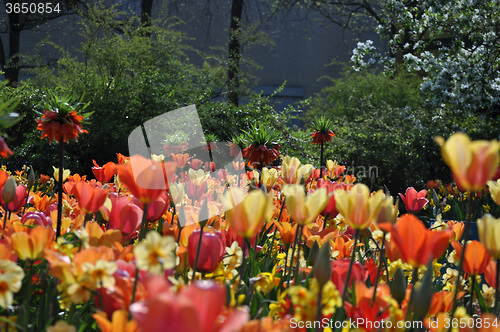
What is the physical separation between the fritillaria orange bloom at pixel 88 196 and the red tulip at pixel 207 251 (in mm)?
259

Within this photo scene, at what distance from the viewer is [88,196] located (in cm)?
123

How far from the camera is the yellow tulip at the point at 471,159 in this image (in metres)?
0.74

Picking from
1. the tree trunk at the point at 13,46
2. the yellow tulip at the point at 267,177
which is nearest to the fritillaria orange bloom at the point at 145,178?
the yellow tulip at the point at 267,177

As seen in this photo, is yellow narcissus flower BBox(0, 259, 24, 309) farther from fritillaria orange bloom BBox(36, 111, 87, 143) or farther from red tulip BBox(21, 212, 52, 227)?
fritillaria orange bloom BBox(36, 111, 87, 143)

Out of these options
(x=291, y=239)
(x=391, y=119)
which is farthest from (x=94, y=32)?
(x=291, y=239)

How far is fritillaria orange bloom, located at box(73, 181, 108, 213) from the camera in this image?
47.7 inches

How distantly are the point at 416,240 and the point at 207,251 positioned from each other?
1.48 ft

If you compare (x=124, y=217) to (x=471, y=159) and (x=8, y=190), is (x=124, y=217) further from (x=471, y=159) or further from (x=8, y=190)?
(x=471, y=159)

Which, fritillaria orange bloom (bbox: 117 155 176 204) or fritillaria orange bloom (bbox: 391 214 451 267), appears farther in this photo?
fritillaria orange bloom (bbox: 117 155 176 204)

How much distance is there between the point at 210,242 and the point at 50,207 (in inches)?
33.5

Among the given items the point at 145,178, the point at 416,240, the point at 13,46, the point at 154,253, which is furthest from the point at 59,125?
the point at 13,46

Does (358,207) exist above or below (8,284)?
above

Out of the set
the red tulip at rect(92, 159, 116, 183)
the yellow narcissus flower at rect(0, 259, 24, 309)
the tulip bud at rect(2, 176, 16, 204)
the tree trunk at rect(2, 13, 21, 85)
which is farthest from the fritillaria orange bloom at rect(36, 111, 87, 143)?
the tree trunk at rect(2, 13, 21, 85)

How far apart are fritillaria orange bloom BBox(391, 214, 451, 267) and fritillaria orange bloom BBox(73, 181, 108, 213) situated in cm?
69
